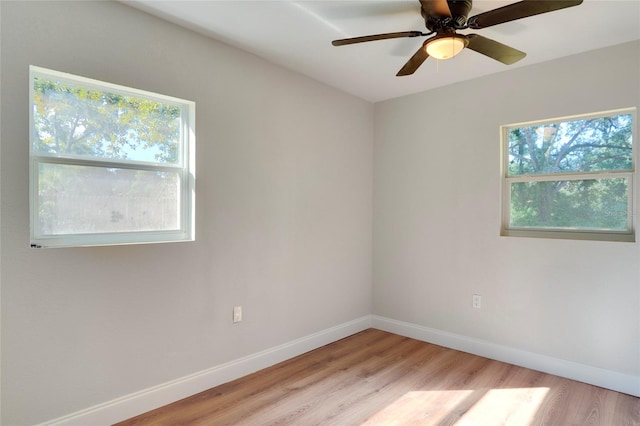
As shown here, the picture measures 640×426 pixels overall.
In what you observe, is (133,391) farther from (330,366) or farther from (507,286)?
(507,286)

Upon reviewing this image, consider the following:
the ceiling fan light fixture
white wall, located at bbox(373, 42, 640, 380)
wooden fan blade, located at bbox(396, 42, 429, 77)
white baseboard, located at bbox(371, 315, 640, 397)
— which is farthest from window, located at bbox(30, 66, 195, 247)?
white baseboard, located at bbox(371, 315, 640, 397)

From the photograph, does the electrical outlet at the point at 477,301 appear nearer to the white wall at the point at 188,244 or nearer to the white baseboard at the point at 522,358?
the white baseboard at the point at 522,358

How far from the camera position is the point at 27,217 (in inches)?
69.3

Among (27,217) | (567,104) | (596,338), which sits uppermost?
(567,104)

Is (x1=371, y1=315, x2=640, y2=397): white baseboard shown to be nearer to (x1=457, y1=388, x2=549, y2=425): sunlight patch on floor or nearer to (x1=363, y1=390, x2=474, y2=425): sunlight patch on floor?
(x1=457, y1=388, x2=549, y2=425): sunlight patch on floor

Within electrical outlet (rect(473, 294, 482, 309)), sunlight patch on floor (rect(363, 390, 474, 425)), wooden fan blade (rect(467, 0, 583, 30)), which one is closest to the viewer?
wooden fan blade (rect(467, 0, 583, 30))

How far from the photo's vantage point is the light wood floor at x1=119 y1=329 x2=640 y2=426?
2.12 meters

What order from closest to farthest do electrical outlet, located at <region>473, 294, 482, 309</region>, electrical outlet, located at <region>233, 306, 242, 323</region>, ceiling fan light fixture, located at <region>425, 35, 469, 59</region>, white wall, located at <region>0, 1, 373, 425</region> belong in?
white wall, located at <region>0, 1, 373, 425</region> < ceiling fan light fixture, located at <region>425, 35, 469, 59</region> < electrical outlet, located at <region>233, 306, 242, 323</region> < electrical outlet, located at <region>473, 294, 482, 309</region>

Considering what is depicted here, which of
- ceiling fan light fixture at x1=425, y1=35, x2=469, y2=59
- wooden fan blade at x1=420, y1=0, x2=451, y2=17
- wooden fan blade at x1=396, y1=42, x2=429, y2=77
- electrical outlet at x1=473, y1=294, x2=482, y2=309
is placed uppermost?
wooden fan blade at x1=420, y1=0, x2=451, y2=17

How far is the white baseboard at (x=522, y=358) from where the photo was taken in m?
2.48

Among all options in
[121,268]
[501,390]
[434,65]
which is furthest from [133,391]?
[434,65]

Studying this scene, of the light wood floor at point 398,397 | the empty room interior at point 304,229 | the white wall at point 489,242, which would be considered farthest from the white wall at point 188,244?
the white wall at point 489,242

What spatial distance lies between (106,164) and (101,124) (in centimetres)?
25

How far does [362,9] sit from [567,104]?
74.5 inches
